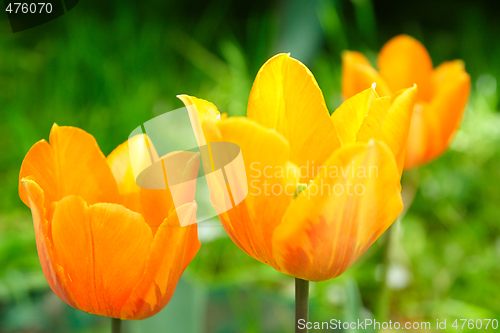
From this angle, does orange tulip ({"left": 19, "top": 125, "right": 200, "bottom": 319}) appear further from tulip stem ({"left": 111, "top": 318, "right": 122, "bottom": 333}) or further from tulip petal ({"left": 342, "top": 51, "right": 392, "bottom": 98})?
tulip petal ({"left": 342, "top": 51, "right": 392, "bottom": 98})

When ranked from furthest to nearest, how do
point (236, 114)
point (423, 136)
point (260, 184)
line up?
point (236, 114) → point (423, 136) → point (260, 184)

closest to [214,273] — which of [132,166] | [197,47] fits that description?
[132,166]

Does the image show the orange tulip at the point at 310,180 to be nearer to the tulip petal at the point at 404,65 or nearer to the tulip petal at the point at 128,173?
the tulip petal at the point at 128,173

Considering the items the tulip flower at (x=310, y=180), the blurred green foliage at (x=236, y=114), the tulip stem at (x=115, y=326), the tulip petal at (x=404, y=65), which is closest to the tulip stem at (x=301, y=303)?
the tulip flower at (x=310, y=180)

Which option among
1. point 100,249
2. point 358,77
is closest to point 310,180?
point 100,249

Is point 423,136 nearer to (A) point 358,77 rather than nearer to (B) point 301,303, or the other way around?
(A) point 358,77

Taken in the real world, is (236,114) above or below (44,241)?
above
